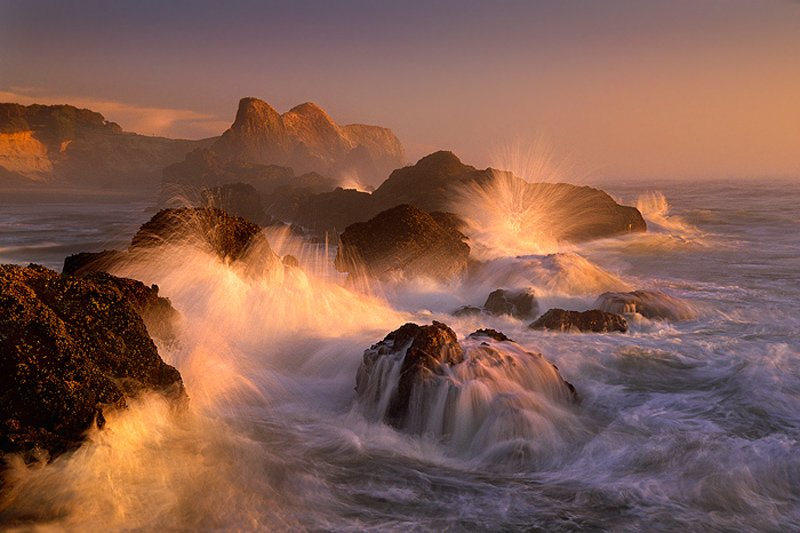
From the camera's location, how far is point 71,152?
129 metres

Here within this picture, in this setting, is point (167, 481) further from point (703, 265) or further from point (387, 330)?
point (703, 265)

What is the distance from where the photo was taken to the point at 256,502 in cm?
552

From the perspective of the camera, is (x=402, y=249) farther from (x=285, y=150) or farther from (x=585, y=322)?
(x=285, y=150)

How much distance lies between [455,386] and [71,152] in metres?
142

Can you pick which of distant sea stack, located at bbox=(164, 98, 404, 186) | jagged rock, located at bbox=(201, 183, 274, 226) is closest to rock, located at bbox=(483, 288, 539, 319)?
jagged rock, located at bbox=(201, 183, 274, 226)

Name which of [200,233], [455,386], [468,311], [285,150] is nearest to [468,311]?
[468,311]

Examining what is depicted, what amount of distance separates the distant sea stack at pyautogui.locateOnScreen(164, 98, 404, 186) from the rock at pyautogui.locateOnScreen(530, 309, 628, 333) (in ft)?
190

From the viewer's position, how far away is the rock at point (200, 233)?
465 inches

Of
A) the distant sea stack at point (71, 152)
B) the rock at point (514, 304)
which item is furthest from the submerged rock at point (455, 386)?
the distant sea stack at point (71, 152)

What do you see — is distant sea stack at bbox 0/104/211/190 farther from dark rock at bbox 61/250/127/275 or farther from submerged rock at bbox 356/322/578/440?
submerged rock at bbox 356/322/578/440

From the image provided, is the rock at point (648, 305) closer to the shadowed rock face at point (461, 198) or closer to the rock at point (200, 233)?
the rock at point (200, 233)

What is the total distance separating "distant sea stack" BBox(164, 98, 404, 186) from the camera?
252 feet

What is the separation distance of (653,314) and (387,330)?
548 cm

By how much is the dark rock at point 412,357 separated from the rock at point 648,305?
590 centimetres
